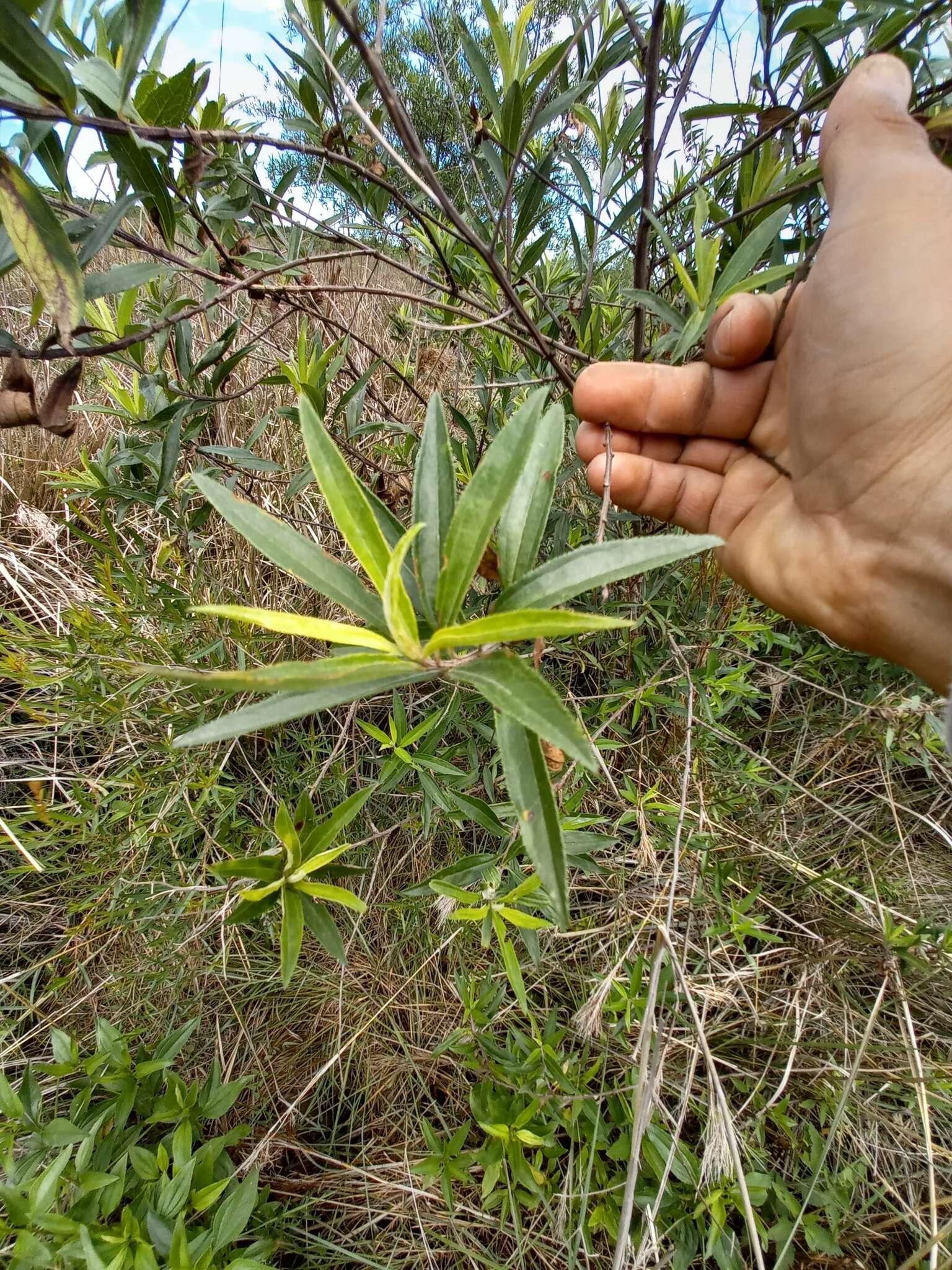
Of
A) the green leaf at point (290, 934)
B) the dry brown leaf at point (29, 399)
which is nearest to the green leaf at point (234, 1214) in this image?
the green leaf at point (290, 934)

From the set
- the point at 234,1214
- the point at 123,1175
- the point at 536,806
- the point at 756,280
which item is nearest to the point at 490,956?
the point at 234,1214

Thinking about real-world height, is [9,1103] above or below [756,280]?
below

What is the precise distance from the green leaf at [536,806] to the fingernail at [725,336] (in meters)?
0.91

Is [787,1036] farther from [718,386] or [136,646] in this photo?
[136,646]

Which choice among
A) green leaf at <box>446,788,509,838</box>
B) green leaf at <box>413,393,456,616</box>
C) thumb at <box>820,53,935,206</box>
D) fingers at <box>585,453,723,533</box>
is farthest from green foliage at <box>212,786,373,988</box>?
thumb at <box>820,53,935,206</box>

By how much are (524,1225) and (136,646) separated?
1.63 m

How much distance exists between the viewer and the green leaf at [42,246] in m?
0.63

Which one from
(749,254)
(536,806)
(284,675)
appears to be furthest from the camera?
(749,254)

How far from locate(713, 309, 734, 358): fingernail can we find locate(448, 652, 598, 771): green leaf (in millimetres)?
890

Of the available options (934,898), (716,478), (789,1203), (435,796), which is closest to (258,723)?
(435,796)

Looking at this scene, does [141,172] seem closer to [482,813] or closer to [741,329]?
[741,329]

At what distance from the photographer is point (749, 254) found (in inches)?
38.1

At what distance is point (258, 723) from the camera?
51 cm

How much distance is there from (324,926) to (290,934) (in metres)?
0.06
